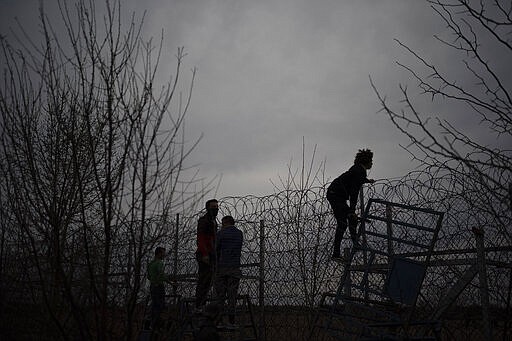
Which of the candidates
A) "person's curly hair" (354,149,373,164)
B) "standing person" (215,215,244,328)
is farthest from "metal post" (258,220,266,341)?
"person's curly hair" (354,149,373,164)

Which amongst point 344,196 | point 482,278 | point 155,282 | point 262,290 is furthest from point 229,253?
point 482,278

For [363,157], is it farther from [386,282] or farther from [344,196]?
[386,282]

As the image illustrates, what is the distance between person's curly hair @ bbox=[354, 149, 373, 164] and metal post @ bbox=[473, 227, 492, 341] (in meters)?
1.87

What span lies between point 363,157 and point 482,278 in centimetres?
214

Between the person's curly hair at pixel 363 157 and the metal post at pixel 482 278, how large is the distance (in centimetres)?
187

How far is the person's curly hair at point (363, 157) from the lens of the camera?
5.31m

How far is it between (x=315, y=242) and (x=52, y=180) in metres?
2.83

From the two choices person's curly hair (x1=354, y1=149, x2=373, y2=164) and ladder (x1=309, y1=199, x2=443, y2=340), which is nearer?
ladder (x1=309, y1=199, x2=443, y2=340)

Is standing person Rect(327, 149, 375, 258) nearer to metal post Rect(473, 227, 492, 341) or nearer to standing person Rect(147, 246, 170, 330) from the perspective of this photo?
metal post Rect(473, 227, 492, 341)

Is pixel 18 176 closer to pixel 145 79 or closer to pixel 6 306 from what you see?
pixel 145 79

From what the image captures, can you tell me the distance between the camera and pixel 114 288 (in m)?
2.39

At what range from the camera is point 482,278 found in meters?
3.46

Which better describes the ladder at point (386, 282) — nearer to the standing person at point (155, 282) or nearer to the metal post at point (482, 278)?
the metal post at point (482, 278)

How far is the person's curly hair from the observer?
531 cm
